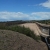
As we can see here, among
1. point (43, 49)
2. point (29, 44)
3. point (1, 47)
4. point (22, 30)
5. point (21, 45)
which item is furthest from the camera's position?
point (22, 30)

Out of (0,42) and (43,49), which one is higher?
(0,42)

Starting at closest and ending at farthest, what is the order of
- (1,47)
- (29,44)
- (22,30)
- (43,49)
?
1. (1,47)
2. (29,44)
3. (43,49)
4. (22,30)

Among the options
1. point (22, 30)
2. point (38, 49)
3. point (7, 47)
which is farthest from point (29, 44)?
point (22, 30)

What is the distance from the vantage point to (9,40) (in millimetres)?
13336

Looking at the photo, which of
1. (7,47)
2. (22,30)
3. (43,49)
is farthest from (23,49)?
(22,30)

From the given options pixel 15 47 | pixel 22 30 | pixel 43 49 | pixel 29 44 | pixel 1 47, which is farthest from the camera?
pixel 22 30

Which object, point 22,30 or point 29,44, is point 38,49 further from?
point 22,30

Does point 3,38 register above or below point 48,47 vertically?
above

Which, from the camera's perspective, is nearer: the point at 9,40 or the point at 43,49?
the point at 9,40

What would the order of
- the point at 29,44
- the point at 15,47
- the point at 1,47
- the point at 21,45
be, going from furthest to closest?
the point at 29,44 < the point at 21,45 < the point at 15,47 < the point at 1,47

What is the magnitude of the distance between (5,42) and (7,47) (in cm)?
66

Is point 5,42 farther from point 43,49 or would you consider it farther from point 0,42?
point 43,49

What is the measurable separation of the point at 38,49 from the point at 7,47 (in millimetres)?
3313

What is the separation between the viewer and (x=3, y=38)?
13320 mm
